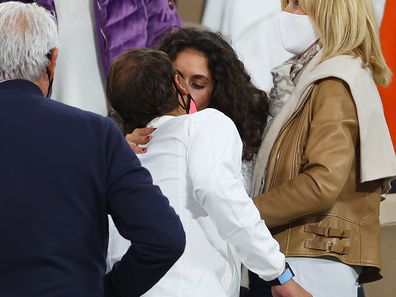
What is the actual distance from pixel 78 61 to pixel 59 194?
1.38 m

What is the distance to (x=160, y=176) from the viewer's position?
2102 millimetres

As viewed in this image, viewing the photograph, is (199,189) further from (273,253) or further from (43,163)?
(43,163)

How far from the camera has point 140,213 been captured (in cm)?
175

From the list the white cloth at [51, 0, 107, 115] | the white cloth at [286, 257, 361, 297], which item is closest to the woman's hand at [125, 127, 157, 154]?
the white cloth at [286, 257, 361, 297]

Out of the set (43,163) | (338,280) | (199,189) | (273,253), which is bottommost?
(338,280)

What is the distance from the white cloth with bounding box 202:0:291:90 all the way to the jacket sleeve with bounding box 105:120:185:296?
1.65 m

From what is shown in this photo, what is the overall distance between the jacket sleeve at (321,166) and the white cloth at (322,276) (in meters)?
0.12

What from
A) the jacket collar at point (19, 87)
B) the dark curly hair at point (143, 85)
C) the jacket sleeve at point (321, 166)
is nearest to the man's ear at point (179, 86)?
the dark curly hair at point (143, 85)

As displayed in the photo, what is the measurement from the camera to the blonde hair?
8.29 ft

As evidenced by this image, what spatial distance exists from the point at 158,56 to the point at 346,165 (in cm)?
56

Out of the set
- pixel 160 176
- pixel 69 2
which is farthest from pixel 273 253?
pixel 69 2

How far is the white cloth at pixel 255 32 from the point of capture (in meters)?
3.40

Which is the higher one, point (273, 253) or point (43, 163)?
point (43, 163)

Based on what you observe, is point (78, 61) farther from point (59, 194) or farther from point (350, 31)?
point (59, 194)
